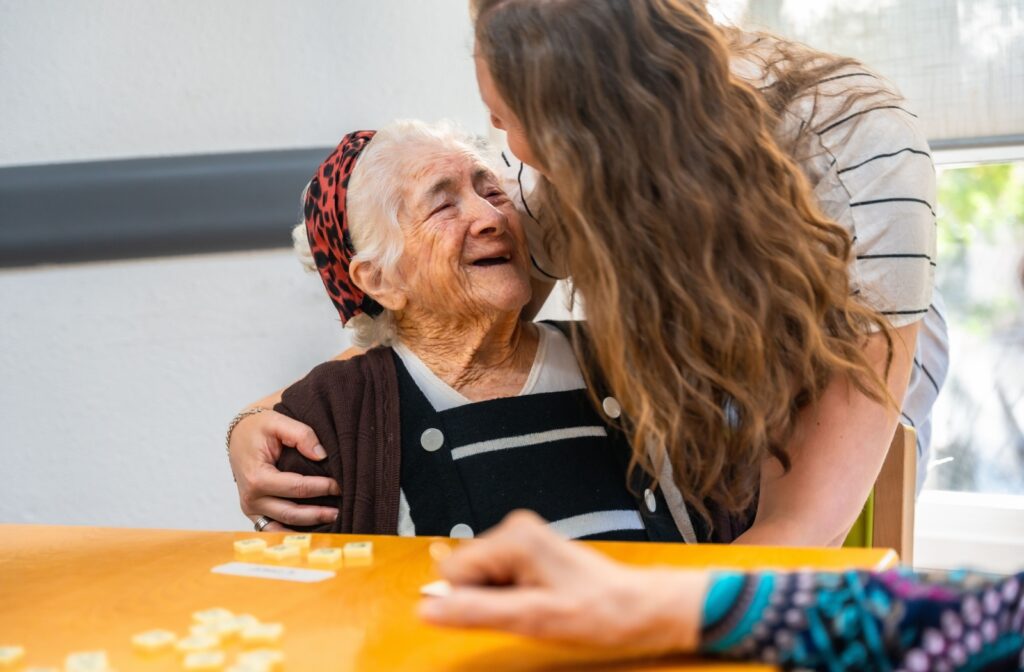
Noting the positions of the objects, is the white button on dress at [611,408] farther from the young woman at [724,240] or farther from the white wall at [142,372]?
the white wall at [142,372]

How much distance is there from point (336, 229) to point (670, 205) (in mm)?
610

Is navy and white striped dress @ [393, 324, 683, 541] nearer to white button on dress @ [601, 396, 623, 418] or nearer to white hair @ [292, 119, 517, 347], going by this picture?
white button on dress @ [601, 396, 623, 418]

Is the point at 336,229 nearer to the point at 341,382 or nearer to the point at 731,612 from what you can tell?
the point at 341,382

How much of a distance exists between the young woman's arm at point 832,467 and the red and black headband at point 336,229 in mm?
690

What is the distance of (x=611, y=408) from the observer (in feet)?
5.18

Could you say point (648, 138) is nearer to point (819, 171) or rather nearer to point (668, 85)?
point (668, 85)

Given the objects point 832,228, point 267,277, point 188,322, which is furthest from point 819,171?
point 188,322

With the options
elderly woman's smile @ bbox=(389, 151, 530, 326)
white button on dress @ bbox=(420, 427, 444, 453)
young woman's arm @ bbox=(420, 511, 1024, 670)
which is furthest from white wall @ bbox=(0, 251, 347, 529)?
young woman's arm @ bbox=(420, 511, 1024, 670)

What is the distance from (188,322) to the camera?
8.07 ft

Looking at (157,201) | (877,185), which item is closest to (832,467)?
(877,185)

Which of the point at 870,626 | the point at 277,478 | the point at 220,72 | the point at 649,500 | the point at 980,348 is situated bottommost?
the point at 980,348

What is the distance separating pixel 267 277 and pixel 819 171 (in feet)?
4.51

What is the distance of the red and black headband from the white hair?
0.02 meters

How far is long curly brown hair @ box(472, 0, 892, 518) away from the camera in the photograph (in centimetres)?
130
